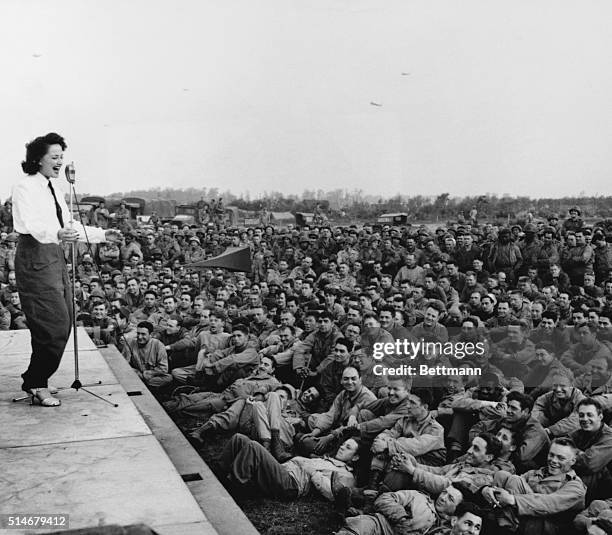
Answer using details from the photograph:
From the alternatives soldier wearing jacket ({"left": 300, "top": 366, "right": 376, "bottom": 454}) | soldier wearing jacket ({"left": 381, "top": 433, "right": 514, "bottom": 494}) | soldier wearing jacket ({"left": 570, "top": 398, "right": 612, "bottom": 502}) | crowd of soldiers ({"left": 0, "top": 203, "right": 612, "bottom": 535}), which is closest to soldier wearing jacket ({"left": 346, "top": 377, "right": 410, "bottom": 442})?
crowd of soldiers ({"left": 0, "top": 203, "right": 612, "bottom": 535})

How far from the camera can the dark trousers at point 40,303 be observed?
355 centimetres

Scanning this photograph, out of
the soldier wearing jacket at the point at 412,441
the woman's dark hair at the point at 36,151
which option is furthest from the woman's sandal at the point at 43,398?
the soldier wearing jacket at the point at 412,441

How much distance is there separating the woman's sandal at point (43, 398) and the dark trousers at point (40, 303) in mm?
92

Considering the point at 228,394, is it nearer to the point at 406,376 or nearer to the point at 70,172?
the point at 406,376

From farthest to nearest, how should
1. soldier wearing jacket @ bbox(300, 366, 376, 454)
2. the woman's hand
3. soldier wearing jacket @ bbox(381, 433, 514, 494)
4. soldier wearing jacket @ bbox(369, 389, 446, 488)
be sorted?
1. soldier wearing jacket @ bbox(300, 366, 376, 454)
2. soldier wearing jacket @ bbox(369, 389, 446, 488)
3. soldier wearing jacket @ bbox(381, 433, 514, 494)
4. the woman's hand

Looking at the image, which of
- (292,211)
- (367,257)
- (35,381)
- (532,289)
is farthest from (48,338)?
(292,211)

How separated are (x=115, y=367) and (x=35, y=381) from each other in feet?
5.10

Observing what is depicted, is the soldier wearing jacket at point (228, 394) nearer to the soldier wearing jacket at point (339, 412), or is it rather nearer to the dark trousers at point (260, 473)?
the soldier wearing jacket at point (339, 412)

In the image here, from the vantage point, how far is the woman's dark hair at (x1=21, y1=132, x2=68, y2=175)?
3.55 m

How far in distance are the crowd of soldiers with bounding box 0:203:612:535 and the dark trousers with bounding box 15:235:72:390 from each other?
0.58 meters

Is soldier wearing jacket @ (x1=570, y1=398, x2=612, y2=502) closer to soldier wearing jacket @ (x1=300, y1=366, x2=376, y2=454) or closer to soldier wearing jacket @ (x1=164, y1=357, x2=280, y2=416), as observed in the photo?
soldier wearing jacket @ (x1=300, y1=366, x2=376, y2=454)

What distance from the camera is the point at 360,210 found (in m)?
18.2

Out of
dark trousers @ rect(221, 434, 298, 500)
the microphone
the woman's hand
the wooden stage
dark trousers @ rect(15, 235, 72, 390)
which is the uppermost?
the microphone

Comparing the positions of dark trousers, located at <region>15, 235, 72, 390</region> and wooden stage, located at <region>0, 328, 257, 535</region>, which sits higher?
dark trousers, located at <region>15, 235, 72, 390</region>
